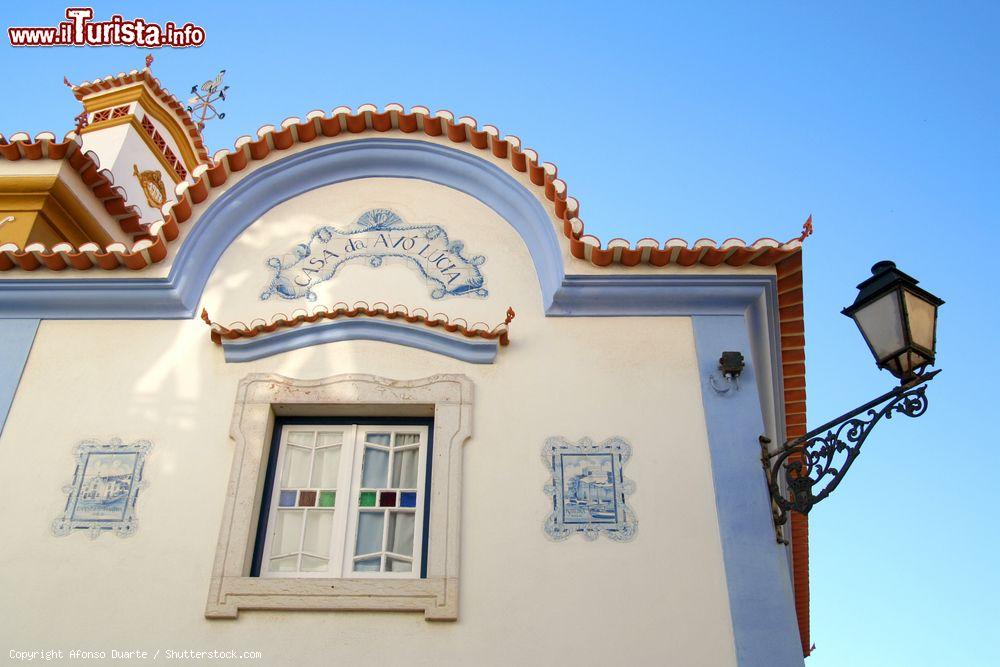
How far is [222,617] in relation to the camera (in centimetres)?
530

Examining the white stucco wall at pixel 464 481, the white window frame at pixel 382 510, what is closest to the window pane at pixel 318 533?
the white window frame at pixel 382 510

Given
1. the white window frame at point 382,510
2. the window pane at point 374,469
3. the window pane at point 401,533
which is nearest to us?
the white window frame at point 382,510

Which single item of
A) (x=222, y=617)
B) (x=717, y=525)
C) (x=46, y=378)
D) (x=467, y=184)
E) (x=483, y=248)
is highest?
(x=467, y=184)

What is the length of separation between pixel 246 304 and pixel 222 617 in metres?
2.38

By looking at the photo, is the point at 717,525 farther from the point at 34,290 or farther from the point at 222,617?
the point at 34,290

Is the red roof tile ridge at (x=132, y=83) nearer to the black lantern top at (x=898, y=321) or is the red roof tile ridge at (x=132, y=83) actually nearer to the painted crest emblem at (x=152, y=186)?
the painted crest emblem at (x=152, y=186)

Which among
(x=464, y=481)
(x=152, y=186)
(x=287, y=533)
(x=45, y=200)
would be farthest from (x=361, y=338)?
(x=152, y=186)

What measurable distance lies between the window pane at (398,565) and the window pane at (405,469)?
48 cm

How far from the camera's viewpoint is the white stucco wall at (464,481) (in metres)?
5.25

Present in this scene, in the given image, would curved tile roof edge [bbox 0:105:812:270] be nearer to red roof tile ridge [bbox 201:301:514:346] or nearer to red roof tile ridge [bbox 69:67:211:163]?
red roof tile ridge [bbox 201:301:514:346]

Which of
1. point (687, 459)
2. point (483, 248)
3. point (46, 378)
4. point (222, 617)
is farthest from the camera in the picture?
point (483, 248)

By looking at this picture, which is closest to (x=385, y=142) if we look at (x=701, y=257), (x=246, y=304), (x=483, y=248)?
(x=483, y=248)

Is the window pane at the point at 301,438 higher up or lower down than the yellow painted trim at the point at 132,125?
lower down

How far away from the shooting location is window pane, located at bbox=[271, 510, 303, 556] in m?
5.73
